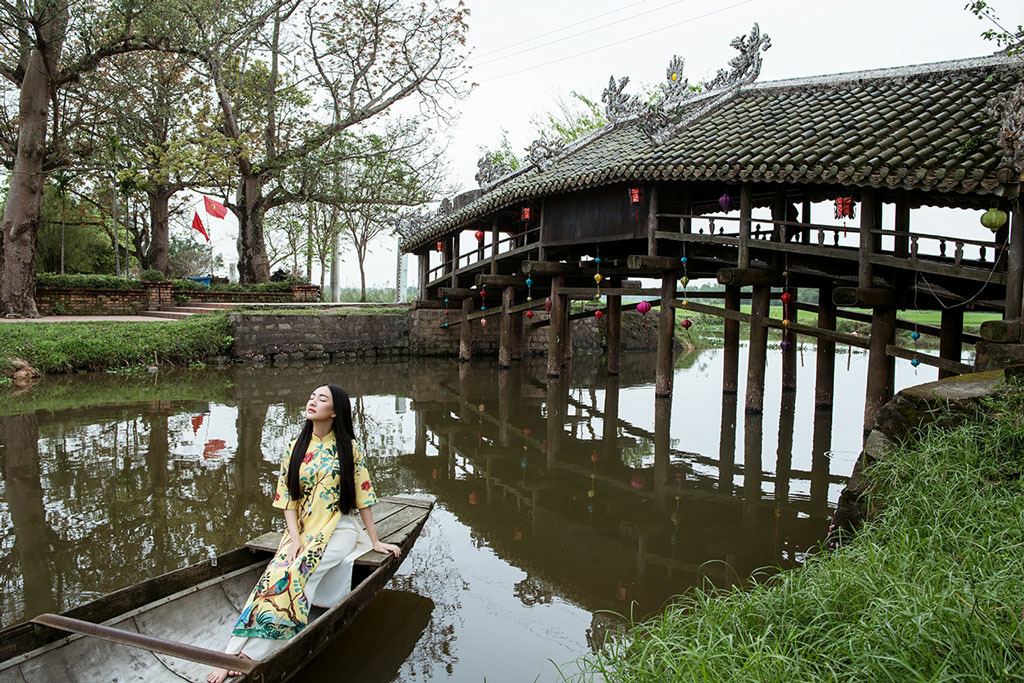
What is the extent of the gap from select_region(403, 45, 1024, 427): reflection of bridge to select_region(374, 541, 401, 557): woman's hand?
536 centimetres

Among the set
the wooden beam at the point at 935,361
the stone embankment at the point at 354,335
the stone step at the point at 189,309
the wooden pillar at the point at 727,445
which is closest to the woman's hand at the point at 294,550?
the wooden pillar at the point at 727,445

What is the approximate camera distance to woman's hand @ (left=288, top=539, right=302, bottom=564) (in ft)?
11.0

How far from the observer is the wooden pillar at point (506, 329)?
15758mm

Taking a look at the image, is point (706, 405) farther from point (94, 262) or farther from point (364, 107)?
point (94, 262)

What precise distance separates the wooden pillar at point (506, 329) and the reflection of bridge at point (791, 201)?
567mm

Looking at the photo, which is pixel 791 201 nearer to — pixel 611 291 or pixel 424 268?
pixel 611 291

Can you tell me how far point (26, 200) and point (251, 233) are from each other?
7169mm

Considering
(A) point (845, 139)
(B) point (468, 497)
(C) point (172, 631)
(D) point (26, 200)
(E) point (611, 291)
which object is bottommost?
(B) point (468, 497)

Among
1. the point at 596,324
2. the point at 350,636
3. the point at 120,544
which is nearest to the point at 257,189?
the point at 596,324

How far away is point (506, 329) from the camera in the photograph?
1608cm

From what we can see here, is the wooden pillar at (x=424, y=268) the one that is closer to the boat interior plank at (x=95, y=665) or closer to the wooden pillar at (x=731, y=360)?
the wooden pillar at (x=731, y=360)

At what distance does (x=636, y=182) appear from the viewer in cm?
1112

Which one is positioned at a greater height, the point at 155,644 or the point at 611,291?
the point at 611,291

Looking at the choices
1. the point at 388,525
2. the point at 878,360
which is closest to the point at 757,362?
the point at 878,360
